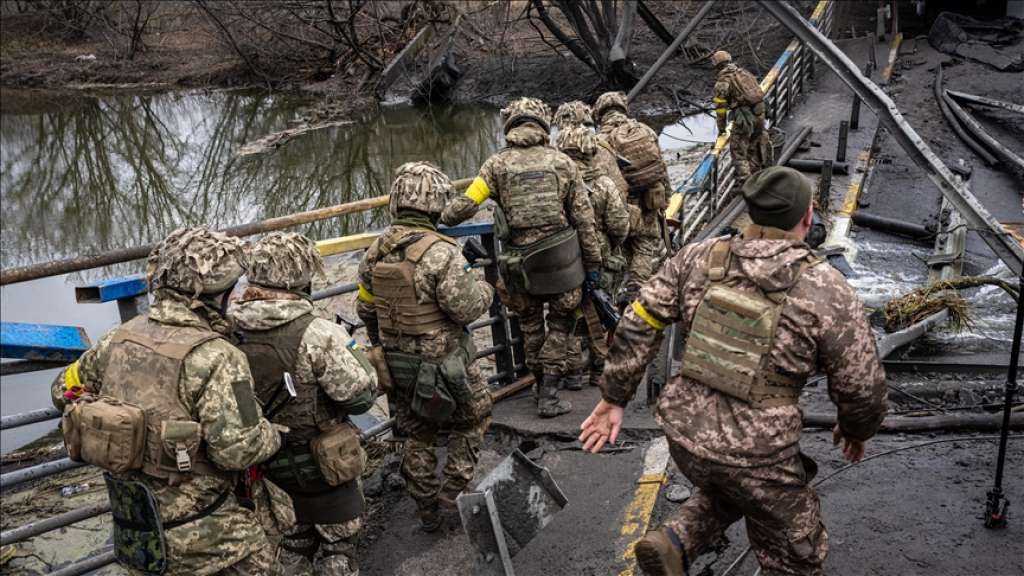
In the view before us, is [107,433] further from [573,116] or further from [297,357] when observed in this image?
[573,116]

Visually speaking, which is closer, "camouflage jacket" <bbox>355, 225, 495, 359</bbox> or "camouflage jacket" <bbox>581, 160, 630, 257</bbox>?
"camouflage jacket" <bbox>355, 225, 495, 359</bbox>

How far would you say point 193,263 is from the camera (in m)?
2.97

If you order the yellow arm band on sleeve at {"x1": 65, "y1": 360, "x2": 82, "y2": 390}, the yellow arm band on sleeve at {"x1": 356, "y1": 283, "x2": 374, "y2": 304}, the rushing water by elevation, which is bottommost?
the rushing water

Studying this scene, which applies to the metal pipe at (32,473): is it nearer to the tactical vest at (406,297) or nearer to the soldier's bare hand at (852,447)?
the tactical vest at (406,297)

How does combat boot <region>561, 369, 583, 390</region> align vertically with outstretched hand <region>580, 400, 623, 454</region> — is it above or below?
below

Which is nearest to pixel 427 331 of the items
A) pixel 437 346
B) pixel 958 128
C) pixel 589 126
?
pixel 437 346

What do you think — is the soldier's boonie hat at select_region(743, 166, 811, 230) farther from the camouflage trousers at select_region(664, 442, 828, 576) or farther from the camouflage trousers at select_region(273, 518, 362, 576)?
the camouflage trousers at select_region(273, 518, 362, 576)

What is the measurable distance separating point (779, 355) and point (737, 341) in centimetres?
14

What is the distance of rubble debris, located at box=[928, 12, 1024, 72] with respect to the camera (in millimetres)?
14613

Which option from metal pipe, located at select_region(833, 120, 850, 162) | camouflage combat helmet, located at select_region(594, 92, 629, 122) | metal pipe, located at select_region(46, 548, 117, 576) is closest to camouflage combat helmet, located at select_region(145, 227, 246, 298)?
metal pipe, located at select_region(46, 548, 117, 576)

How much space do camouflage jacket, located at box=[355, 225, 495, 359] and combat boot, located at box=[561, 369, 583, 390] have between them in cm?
167

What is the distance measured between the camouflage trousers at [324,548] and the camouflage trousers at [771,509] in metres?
1.46

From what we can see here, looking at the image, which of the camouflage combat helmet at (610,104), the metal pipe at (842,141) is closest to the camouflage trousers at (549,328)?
the camouflage combat helmet at (610,104)

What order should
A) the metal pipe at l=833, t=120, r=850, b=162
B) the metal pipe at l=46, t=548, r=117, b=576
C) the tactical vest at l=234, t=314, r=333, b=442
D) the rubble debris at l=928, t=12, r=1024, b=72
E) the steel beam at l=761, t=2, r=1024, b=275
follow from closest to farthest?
the steel beam at l=761, t=2, r=1024, b=275 → the tactical vest at l=234, t=314, r=333, b=442 → the metal pipe at l=46, t=548, r=117, b=576 → the metal pipe at l=833, t=120, r=850, b=162 → the rubble debris at l=928, t=12, r=1024, b=72
